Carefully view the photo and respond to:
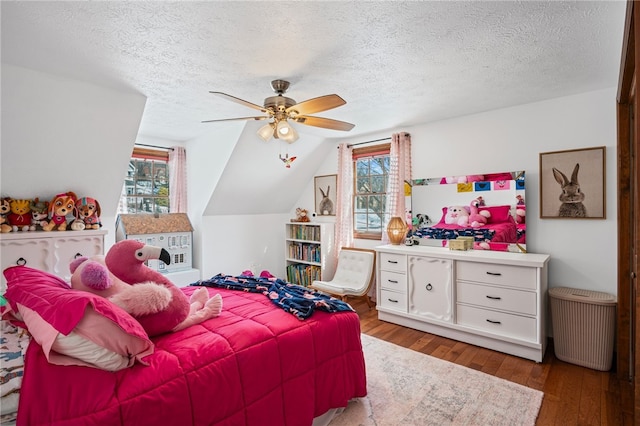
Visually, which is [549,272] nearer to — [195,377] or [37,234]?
[195,377]

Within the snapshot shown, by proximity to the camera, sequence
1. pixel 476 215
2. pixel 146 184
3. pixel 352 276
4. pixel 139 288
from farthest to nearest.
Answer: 1. pixel 146 184
2. pixel 352 276
3. pixel 476 215
4. pixel 139 288

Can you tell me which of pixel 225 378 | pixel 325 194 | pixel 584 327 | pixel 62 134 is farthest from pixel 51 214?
pixel 584 327

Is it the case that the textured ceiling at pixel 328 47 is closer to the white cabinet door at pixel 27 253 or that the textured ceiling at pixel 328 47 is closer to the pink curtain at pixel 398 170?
the pink curtain at pixel 398 170

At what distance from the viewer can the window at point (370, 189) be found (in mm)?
4551

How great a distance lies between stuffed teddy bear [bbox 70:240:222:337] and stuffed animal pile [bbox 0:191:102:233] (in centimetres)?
159

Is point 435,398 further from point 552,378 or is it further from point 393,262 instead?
point 393,262

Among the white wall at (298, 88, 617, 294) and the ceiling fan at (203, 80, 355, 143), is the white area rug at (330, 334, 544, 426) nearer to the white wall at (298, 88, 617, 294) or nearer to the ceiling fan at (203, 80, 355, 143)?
the white wall at (298, 88, 617, 294)

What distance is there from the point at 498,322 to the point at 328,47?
281 centimetres

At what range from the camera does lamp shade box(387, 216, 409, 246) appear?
4047 millimetres

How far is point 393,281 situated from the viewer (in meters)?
3.72

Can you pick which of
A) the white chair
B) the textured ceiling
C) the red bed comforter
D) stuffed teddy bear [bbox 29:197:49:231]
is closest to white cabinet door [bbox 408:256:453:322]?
the white chair

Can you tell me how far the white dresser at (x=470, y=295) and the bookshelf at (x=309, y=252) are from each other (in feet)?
3.91

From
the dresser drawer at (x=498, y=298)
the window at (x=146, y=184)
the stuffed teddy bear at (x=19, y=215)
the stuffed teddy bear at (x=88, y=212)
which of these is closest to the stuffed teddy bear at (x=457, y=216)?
the dresser drawer at (x=498, y=298)

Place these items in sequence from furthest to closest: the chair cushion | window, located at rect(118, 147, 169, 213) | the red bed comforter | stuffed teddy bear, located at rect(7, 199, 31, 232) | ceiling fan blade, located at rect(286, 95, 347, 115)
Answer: window, located at rect(118, 147, 169, 213) < the chair cushion < stuffed teddy bear, located at rect(7, 199, 31, 232) < ceiling fan blade, located at rect(286, 95, 347, 115) < the red bed comforter
